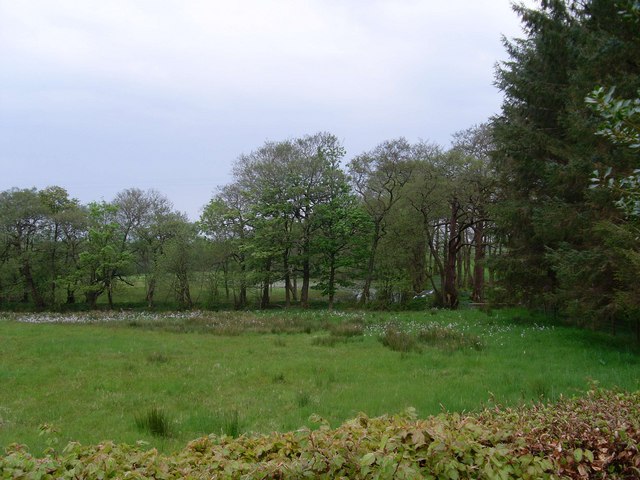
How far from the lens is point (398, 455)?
2.44 meters

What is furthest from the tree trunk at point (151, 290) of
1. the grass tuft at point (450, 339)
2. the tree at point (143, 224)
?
the grass tuft at point (450, 339)

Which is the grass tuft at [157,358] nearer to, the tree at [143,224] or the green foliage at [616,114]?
the green foliage at [616,114]

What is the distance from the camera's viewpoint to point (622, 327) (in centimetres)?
1555

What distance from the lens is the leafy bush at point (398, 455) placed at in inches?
96.7

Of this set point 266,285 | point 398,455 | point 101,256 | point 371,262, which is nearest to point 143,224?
point 101,256

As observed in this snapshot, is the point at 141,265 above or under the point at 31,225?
under

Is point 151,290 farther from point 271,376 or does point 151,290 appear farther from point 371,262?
point 271,376

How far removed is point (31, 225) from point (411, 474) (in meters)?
46.5

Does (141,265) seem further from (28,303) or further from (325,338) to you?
(325,338)

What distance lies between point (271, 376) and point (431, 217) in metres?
21.9

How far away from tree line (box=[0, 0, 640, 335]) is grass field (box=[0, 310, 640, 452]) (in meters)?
2.00

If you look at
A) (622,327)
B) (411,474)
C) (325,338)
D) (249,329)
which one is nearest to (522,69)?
(622,327)

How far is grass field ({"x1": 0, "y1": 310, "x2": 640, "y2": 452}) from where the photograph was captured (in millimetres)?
6605

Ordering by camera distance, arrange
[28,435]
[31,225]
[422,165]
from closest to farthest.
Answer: [28,435]
[422,165]
[31,225]
